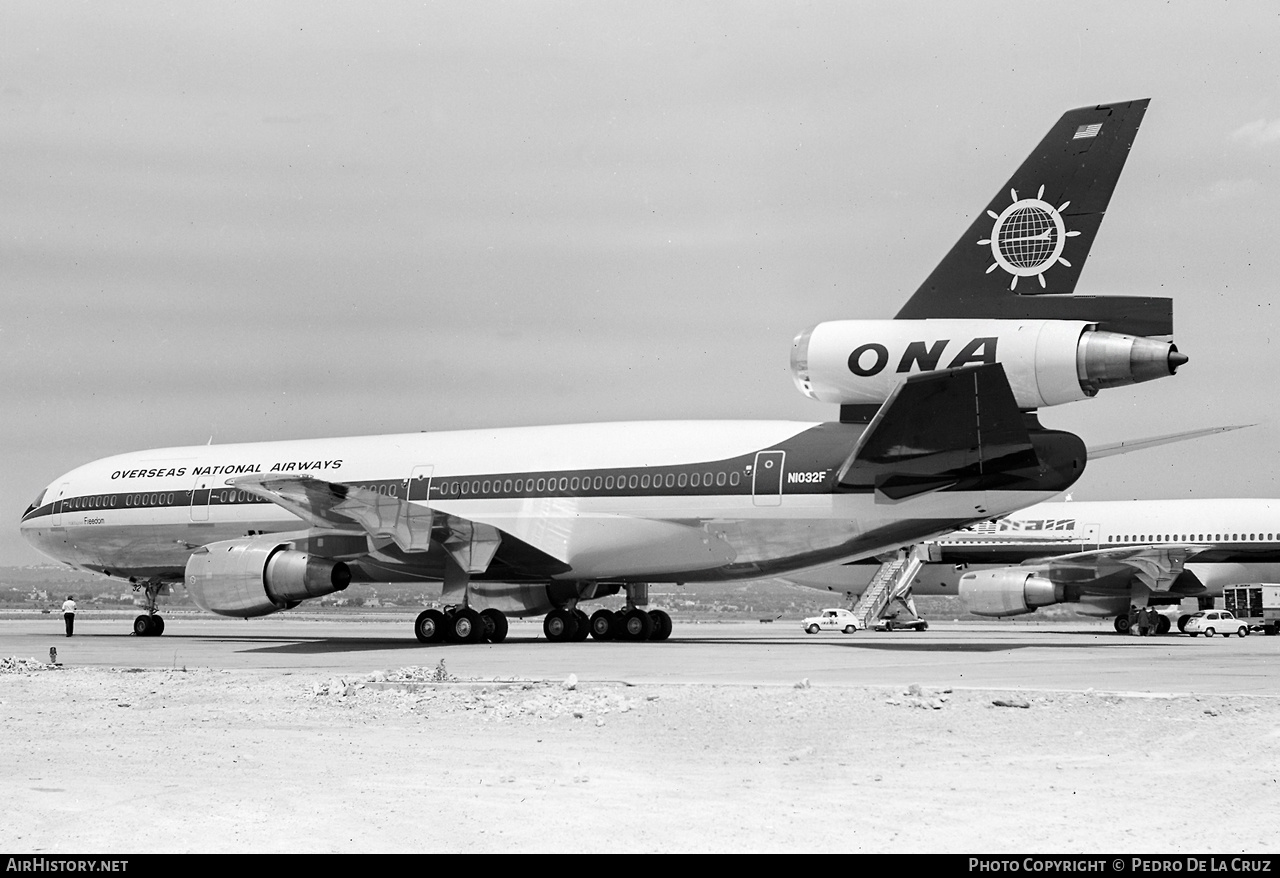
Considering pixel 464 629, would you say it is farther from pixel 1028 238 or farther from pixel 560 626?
pixel 1028 238

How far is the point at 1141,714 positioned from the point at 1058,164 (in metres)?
9.74

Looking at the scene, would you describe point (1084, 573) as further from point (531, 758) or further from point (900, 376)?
point (531, 758)

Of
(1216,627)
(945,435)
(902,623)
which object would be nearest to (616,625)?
(945,435)

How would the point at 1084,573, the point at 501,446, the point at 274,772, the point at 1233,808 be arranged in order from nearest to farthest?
1. the point at 1233,808
2. the point at 274,772
3. the point at 501,446
4. the point at 1084,573

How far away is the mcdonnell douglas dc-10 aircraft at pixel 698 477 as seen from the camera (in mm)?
17719

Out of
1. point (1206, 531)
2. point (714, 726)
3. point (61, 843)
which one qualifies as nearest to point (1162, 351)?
point (714, 726)

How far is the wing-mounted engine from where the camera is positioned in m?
22.1

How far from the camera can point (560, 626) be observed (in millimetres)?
24516

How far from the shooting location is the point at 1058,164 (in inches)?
704

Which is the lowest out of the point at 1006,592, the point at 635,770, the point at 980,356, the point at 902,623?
the point at 635,770

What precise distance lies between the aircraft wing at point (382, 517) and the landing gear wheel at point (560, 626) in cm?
206

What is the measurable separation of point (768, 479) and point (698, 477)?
50.0 inches

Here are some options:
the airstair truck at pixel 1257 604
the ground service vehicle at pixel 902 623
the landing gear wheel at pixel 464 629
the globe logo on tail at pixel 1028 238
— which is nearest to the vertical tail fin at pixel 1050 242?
the globe logo on tail at pixel 1028 238

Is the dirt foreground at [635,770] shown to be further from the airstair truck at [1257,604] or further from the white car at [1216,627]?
the airstair truck at [1257,604]
